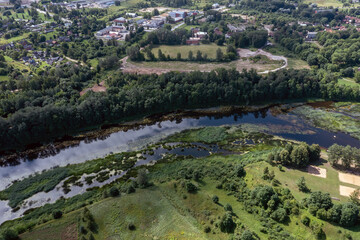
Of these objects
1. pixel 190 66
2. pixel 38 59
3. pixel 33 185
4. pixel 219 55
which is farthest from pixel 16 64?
pixel 219 55

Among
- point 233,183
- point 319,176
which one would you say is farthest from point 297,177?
point 233,183

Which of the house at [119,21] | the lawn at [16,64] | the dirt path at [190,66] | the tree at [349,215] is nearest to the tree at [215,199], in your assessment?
the tree at [349,215]

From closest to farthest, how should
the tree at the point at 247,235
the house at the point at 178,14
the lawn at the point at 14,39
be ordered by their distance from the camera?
the tree at the point at 247,235 → the lawn at the point at 14,39 → the house at the point at 178,14

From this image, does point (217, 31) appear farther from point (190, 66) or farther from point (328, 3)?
point (328, 3)

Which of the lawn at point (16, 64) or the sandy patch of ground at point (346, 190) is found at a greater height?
the lawn at point (16, 64)

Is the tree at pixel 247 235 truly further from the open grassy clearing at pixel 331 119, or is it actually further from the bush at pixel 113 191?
the open grassy clearing at pixel 331 119

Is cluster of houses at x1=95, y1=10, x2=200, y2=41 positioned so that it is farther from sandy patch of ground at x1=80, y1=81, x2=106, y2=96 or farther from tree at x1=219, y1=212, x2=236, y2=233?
tree at x1=219, y1=212, x2=236, y2=233
